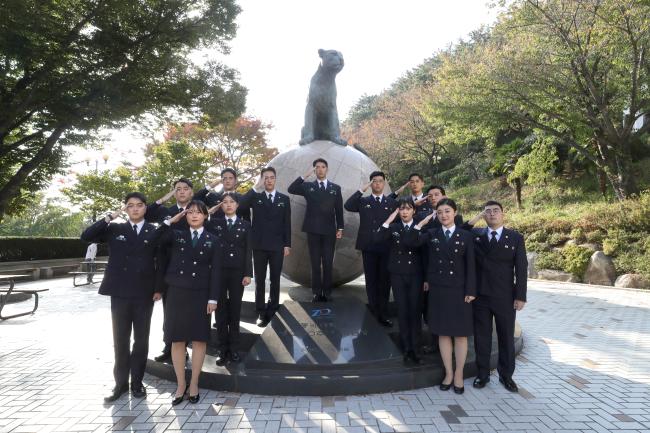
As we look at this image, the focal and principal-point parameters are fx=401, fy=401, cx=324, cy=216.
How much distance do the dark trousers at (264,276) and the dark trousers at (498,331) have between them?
2436 mm

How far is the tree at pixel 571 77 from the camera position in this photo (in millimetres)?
12359

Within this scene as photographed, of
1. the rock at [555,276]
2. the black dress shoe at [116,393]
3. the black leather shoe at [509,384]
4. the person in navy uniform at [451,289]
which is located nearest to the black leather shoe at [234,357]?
the black dress shoe at [116,393]

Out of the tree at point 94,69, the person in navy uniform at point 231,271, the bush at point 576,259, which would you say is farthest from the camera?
the bush at point 576,259

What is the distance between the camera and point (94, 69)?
10.9 meters

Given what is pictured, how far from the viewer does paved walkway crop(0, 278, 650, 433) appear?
11.1ft

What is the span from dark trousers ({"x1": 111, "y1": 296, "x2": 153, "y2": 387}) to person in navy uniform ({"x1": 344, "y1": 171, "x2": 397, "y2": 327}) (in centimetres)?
266

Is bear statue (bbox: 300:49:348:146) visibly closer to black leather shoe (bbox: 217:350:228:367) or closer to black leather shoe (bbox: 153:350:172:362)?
black leather shoe (bbox: 217:350:228:367)

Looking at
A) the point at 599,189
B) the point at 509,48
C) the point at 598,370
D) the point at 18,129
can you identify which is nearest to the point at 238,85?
the point at 18,129

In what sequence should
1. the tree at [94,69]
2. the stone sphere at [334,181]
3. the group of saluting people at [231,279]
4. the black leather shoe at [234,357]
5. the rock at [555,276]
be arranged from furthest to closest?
the rock at [555,276]
the tree at [94,69]
the stone sphere at [334,181]
the black leather shoe at [234,357]
the group of saluting people at [231,279]

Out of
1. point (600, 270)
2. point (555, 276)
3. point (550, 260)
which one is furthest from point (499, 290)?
point (550, 260)

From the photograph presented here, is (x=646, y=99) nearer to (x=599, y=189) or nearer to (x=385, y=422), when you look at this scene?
(x=599, y=189)

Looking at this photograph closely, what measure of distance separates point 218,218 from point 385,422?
2.73 meters

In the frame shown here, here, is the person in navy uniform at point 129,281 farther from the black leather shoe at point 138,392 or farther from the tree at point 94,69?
the tree at point 94,69

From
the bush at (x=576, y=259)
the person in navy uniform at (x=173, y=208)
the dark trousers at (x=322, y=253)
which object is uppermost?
the person in navy uniform at (x=173, y=208)
